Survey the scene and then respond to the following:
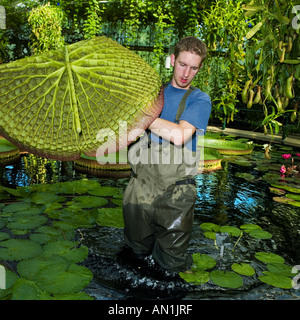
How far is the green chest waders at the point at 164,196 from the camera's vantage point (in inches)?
72.6

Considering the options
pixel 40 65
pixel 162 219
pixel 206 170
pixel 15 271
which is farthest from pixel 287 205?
pixel 40 65

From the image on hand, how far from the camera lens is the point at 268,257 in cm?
231

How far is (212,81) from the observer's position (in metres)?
9.99

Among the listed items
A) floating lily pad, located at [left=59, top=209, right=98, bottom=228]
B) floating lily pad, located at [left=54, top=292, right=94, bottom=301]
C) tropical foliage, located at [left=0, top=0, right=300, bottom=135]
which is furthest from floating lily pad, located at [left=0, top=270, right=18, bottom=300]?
tropical foliage, located at [left=0, top=0, right=300, bottom=135]

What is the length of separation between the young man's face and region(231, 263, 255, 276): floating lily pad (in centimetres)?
119

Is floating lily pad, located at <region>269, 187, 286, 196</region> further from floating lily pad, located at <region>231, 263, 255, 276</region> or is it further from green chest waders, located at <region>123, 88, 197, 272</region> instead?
green chest waders, located at <region>123, 88, 197, 272</region>

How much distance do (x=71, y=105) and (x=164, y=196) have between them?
918 mm

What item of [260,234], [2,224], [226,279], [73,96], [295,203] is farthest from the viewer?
[295,203]

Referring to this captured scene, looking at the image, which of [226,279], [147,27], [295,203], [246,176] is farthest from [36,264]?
[147,27]

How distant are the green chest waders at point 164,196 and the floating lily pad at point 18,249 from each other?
659mm

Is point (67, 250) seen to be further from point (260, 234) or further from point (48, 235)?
point (260, 234)

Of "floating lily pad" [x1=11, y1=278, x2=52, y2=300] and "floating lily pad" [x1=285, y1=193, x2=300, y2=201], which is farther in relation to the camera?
"floating lily pad" [x1=285, y1=193, x2=300, y2=201]

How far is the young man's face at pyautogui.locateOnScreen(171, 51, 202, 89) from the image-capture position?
5.39 ft

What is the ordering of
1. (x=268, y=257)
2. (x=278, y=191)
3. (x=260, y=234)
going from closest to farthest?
(x=268, y=257)
(x=260, y=234)
(x=278, y=191)
